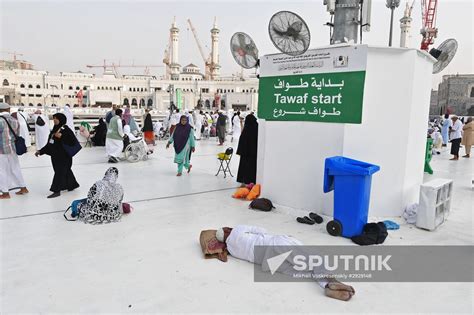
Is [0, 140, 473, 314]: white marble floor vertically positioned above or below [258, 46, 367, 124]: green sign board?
below

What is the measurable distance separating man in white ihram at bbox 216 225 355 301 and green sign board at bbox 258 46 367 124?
5.58ft

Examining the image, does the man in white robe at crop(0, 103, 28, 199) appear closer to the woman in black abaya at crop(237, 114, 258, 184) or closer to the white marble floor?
the white marble floor

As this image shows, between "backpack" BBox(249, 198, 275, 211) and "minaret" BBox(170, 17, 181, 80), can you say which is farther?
"minaret" BBox(170, 17, 181, 80)

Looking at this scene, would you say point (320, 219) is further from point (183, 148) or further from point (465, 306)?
point (183, 148)

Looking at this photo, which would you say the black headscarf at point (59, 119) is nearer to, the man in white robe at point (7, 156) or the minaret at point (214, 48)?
the man in white robe at point (7, 156)

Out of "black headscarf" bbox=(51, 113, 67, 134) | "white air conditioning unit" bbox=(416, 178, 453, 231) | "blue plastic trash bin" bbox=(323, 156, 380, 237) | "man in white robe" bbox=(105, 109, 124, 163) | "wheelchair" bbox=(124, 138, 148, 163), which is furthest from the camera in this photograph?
"wheelchair" bbox=(124, 138, 148, 163)

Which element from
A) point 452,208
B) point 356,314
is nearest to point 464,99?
point 452,208

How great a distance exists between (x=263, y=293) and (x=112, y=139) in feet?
20.2

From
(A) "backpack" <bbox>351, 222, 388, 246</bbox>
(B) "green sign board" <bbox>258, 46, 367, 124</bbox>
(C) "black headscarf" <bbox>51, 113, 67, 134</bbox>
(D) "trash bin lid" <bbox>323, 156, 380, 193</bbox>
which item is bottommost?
(A) "backpack" <bbox>351, 222, 388, 246</bbox>

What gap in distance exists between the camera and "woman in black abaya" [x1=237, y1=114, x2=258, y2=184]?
17.0 feet

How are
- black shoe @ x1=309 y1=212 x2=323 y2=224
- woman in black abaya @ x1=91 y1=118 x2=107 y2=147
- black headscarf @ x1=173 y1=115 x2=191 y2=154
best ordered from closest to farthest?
black shoe @ x1=309 y1=212 x2=323 y2=224 → black headscarf @ x1=173 y1=115 x2=191 y2=154 → woman in black abaya @ x1=91 y1=118 x2=107 y2=147

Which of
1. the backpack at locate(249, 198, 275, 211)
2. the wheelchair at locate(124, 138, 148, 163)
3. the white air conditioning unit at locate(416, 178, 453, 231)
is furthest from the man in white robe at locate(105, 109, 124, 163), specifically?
the white air conditioning unit at locate(416, 178, 453, 231)

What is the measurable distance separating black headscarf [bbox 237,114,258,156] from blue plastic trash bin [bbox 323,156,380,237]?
1972mm

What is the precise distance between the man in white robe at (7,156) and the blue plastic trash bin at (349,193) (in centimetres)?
407
